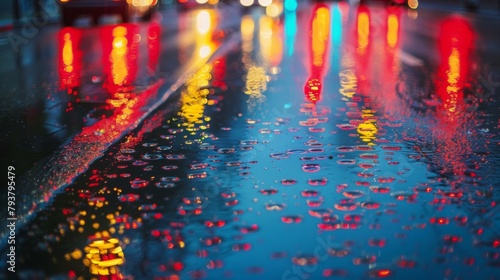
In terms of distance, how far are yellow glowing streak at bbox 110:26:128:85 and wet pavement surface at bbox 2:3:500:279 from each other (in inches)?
33.6

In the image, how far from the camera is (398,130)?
8.59 metres

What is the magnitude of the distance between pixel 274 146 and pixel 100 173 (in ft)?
5.87

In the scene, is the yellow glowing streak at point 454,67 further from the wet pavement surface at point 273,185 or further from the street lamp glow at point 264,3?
the street lamp glow at point 264,3

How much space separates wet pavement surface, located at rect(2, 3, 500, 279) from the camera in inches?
177

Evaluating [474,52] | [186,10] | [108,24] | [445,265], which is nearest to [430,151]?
[445,265]

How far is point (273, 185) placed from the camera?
243 inches

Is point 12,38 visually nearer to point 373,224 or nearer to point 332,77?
point 332,77

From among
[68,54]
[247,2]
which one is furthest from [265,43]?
[247,2]

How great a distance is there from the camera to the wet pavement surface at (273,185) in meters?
4.48

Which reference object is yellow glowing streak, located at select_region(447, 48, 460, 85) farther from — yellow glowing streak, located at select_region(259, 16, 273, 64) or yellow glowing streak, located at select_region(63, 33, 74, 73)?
yellow glowing streak, located at select_region(63, 33, 74, 73)

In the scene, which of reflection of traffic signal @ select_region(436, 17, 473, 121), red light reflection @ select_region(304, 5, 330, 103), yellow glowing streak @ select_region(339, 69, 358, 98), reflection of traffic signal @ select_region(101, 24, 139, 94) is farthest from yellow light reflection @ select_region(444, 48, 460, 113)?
reflection of traffic signal @ select_region(101, 24, 139, 94)

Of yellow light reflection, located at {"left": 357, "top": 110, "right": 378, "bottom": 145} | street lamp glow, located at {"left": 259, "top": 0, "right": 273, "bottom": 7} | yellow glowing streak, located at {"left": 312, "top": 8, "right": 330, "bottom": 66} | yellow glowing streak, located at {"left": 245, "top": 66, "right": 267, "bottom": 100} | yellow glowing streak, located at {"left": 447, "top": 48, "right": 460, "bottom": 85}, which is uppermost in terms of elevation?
yellow light reflection, located at {"left": 357, "top": 110, "right": 378, "bottom": 145}

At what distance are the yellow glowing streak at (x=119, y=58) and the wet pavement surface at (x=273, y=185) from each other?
85 centimetres

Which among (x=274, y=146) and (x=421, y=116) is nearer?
(x=274, y=146)
